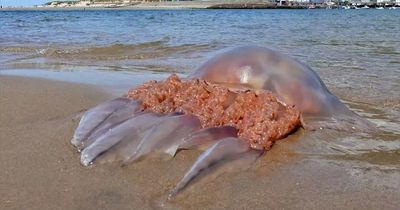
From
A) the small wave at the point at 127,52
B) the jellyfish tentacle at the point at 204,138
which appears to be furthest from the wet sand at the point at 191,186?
the small wave at the point at 127,52

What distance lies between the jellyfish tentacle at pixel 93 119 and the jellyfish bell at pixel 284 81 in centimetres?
69

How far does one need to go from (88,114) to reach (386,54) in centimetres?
663

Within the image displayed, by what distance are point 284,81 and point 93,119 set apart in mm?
1293

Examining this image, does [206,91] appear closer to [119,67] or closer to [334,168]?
[334,168]

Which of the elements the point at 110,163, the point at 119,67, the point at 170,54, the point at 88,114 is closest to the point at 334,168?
the point at 110,163

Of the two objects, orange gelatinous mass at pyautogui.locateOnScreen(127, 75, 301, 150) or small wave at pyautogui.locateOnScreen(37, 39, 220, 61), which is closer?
orange gelatinous mass at pyautogui.locateOnScreen(127, 75, 301, 150)

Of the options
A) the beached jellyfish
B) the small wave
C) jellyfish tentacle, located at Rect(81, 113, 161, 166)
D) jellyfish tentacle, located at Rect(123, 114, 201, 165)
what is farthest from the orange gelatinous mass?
the small wave

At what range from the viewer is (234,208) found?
82.4 inches

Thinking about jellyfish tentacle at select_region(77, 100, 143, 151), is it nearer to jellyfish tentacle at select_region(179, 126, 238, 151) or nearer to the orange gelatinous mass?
the orange gelatinous mass

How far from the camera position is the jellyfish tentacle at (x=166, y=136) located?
2596 millimetres

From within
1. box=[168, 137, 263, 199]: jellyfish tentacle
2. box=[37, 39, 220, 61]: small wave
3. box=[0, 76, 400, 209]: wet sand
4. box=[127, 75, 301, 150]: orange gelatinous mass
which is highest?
box=[127, 75, 301, 150]: orange gelatinous mass

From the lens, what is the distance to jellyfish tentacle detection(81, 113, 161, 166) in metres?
2.57

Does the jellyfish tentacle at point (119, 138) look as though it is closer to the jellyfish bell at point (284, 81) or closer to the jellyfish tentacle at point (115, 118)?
the jellyfish tentacle at point (115, 118)

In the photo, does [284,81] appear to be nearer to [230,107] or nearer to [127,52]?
[230,107]
